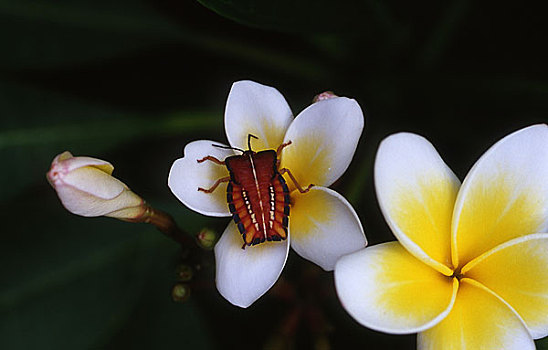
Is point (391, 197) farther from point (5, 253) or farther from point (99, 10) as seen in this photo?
point (99, 10)

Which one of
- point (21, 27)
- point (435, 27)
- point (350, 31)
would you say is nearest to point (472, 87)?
point (435, 27)

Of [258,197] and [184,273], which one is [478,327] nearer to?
[258,197]

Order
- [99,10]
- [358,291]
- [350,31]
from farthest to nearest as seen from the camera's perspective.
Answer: [99,10]
[350,31]
[358,291]

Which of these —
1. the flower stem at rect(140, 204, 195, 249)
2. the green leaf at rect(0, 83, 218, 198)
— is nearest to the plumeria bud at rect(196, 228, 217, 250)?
the flower stem at rect(140, 204, 195, 249)

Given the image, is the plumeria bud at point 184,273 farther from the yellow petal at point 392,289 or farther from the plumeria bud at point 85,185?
the yellow petal at point 392,289

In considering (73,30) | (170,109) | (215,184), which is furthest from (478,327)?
(73,30)

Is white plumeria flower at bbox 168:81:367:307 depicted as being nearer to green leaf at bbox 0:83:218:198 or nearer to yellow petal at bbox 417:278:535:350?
yellow petal at bbox 417:278:535:350
